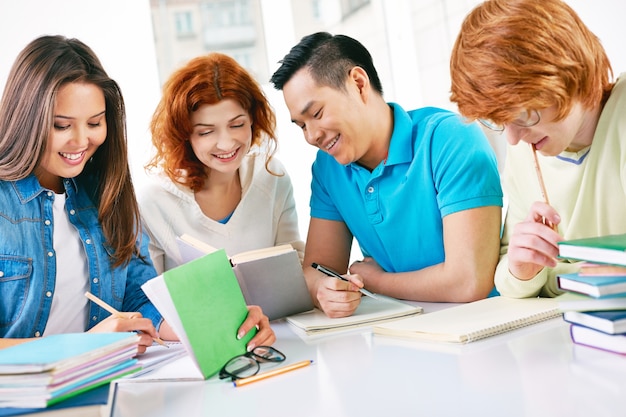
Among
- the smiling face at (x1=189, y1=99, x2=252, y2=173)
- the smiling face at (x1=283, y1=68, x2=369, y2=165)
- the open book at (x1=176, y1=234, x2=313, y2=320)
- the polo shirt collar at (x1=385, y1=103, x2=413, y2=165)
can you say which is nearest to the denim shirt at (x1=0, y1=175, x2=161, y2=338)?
the open book at (x1=176, y1=234, x2=313, y2=320)

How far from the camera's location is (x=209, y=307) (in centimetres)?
122

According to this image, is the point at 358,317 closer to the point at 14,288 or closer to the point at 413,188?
the point at 413,188

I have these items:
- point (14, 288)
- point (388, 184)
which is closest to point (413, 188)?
point (388, 184)

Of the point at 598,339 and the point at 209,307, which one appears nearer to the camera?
the point at 598,339

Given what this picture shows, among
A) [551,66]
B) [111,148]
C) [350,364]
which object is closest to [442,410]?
[350,364]

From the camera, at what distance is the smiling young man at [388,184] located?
65.9 inches

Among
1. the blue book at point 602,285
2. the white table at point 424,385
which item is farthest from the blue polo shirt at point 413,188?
the blue book at point 602,285

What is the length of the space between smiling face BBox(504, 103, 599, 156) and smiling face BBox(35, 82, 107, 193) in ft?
3.30

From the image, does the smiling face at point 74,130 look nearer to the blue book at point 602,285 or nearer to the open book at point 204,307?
the open book at point 204,307

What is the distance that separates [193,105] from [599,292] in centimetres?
128

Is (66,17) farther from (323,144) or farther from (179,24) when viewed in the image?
(323,144)

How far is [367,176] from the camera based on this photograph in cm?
190

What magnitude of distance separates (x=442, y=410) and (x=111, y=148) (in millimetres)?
1230

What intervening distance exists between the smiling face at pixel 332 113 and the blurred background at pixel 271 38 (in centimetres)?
209
